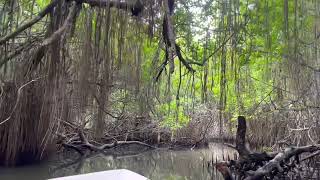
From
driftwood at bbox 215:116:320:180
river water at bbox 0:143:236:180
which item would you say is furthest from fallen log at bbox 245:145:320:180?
river water at bbox 0:143:236:180

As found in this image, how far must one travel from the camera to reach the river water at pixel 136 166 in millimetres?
5895

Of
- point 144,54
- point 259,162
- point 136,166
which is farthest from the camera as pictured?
point 136,166

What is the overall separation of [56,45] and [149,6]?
0.77 metres

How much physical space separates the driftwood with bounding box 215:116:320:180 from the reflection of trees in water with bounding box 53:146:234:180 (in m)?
1.00

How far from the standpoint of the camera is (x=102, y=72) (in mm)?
2521

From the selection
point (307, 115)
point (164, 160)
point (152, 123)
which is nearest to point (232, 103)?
point (307, 115)

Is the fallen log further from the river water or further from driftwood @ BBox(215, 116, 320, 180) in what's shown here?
the river water

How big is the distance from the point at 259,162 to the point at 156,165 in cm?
324

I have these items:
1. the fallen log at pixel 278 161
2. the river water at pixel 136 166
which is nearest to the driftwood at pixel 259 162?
the fallen log at pixel 278 161

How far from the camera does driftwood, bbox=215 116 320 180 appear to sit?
4.92 metres

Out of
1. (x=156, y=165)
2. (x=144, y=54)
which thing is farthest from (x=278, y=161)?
Result: (x=156, y=165)

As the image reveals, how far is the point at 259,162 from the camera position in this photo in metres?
5.50

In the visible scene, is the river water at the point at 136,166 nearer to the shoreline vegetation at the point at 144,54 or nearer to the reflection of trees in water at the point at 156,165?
the reflection of trees in water at the point at 156,165

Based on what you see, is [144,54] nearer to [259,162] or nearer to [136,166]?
[259,162]
